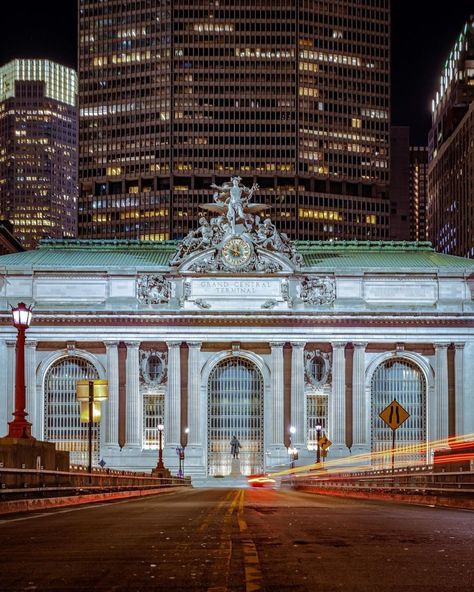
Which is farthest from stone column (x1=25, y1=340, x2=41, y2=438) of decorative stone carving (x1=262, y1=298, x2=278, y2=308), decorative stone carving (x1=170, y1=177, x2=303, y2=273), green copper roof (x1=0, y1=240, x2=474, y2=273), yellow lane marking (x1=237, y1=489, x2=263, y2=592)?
yellow lane marking (x1=237, y1=489, x2=263, y2=592)

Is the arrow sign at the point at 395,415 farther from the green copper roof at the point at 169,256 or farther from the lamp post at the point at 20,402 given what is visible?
the green copper roof at the point at 169,256

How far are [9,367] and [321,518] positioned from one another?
281ft

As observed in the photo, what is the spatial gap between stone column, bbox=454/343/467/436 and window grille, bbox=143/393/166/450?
83.1ft

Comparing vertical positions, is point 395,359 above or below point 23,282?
below

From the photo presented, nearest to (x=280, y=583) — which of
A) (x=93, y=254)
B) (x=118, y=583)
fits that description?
(x=118, y=583)

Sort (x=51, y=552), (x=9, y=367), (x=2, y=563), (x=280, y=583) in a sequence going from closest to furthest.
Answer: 1. (x=280, y=583)
2. (x=2, y=563)
3. (x=51, y=552)
4. (x=9, y=367)

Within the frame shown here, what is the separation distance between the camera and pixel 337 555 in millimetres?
15859

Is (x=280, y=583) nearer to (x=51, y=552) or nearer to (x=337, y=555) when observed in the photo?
(x=337, y=555)

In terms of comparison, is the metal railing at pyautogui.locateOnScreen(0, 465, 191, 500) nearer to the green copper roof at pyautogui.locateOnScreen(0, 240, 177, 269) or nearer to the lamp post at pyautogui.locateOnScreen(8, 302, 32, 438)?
the lamp post at pyautogui.locateOnScreen(8, 302, 32, 438)

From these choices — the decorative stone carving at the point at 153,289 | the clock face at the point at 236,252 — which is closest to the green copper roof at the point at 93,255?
the decorative stone carving at the point at 153,289

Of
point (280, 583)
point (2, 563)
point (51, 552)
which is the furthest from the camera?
point (51, 552)

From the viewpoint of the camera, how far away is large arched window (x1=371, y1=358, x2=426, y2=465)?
110m

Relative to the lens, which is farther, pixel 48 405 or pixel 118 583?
pixel 48 405

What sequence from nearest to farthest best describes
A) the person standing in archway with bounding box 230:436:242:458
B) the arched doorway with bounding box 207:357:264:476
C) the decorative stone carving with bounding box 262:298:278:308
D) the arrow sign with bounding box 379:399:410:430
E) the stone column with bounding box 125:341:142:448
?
the arrow sign with bounding box 379:399:410:430, the stone column with bounding box 125:341:142:448, the decorative stone carving with bounding box 262:298:278:308, the person standing in archway with bounding box 230:436:242:458, the arched doorway with bounding box 207:357:264:476
